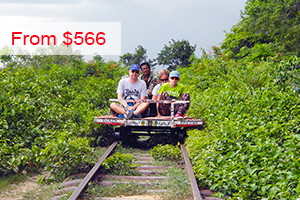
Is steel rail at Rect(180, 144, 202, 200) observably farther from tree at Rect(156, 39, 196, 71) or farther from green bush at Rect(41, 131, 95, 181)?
tree at Rect(156, 39, 196, 71)

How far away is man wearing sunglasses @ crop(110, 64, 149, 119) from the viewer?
8906mm

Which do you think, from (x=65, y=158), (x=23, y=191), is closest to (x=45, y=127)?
(x=65, y=158)

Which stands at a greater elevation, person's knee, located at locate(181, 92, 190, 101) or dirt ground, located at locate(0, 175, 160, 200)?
person's knee, located at locate(181, 92, 190, 101)

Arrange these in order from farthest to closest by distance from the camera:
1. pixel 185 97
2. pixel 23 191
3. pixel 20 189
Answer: pixel 185 97 → pixel 20 189 → pixel 23 191

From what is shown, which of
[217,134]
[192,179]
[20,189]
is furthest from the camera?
[217,134]

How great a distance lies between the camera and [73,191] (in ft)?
16.7

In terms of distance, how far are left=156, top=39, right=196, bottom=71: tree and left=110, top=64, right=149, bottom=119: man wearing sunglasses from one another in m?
32.0

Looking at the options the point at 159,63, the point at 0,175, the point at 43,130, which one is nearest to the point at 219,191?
the point at 0,175

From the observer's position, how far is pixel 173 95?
910 cm

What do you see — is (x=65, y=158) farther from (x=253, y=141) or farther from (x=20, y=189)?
(x=253, y=141)

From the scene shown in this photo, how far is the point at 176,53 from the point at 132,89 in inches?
1300

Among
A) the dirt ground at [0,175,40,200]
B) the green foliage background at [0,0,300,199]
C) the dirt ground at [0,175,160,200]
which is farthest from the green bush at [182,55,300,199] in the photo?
the dirt ground at [0,175,40,200]

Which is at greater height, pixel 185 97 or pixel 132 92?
pixel 132 92

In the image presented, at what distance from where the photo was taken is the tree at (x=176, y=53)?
41.2m
